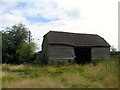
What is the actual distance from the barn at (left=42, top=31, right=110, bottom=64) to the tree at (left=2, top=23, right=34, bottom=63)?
29.7 feet

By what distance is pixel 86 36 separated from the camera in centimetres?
4703

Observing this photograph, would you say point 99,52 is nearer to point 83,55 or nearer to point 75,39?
point 83,55

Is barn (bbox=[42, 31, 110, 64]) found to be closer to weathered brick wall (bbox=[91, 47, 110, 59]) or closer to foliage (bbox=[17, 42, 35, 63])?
weathered brick wall (bbox=[91, 47, 110, 59])

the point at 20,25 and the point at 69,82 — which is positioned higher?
the point at 20,25

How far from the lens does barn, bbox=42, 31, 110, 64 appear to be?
133 ft

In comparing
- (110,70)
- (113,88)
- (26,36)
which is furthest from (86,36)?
(113,88)

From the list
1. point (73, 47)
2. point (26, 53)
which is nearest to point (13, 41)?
point (26, 53)

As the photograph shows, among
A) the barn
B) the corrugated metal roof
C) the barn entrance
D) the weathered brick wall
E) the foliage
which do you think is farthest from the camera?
the foliage

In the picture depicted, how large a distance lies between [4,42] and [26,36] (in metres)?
5.32

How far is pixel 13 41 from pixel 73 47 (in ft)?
59.6

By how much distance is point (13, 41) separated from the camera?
55656 mm

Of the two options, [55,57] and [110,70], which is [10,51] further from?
[110,70]

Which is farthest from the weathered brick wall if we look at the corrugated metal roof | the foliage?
the foliage

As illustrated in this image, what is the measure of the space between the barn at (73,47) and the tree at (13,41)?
29.7 ft
